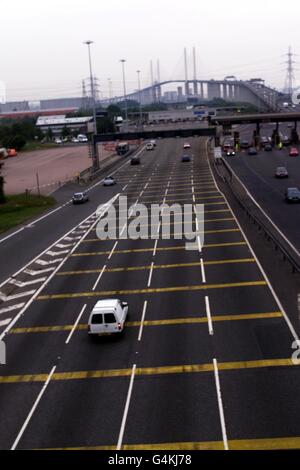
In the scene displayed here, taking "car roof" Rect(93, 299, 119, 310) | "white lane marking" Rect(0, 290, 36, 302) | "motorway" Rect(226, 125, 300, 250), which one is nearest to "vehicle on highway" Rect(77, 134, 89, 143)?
"motorway" Rect(226, 125, 300, 250)

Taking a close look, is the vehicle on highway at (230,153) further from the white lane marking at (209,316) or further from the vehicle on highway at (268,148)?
the white lane marking at (209,316)

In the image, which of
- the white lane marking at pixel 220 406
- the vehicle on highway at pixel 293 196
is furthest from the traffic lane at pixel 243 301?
the vehicle on highway at pixel 293 196

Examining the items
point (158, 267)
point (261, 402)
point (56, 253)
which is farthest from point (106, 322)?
point (56, 253)

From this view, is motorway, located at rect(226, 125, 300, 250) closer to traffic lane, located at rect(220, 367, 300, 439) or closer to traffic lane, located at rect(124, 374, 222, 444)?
traffic lane, located at rect(220, 367, 300, 439)

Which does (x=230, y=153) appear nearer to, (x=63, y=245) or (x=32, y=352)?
(x=63, y=245)

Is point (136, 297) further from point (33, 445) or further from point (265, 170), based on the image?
point (265, 170)

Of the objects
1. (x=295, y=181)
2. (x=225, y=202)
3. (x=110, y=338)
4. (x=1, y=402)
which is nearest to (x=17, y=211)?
(x=225, y=202)
